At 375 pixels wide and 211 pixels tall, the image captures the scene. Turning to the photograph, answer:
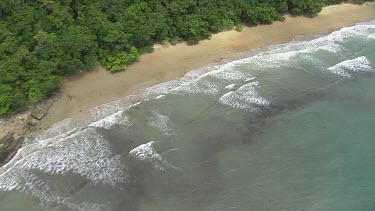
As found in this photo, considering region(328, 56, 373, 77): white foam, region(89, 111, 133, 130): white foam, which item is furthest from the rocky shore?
region(328, 56, 373, 77): white foam

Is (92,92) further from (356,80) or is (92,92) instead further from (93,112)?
(356,80)

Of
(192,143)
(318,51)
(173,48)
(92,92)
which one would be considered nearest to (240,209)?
(192,143)

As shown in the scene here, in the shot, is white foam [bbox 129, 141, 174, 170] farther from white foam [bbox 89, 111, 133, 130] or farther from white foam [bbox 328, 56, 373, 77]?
white foam [bbox 328, 56, 373, 77]

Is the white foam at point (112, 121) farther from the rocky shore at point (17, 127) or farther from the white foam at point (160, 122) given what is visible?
the rocky shore at point (17, 127)

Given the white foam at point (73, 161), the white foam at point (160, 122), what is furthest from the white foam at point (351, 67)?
the white foam at point (73, 161)

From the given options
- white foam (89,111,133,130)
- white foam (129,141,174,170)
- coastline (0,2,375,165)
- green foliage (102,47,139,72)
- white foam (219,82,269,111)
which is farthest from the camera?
green foliage (102,47,139,72)

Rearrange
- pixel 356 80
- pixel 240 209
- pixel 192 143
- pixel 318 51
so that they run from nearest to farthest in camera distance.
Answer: pixel 240 209 → pixel 192 143 → pixel 356 80 → pixel 318 51
